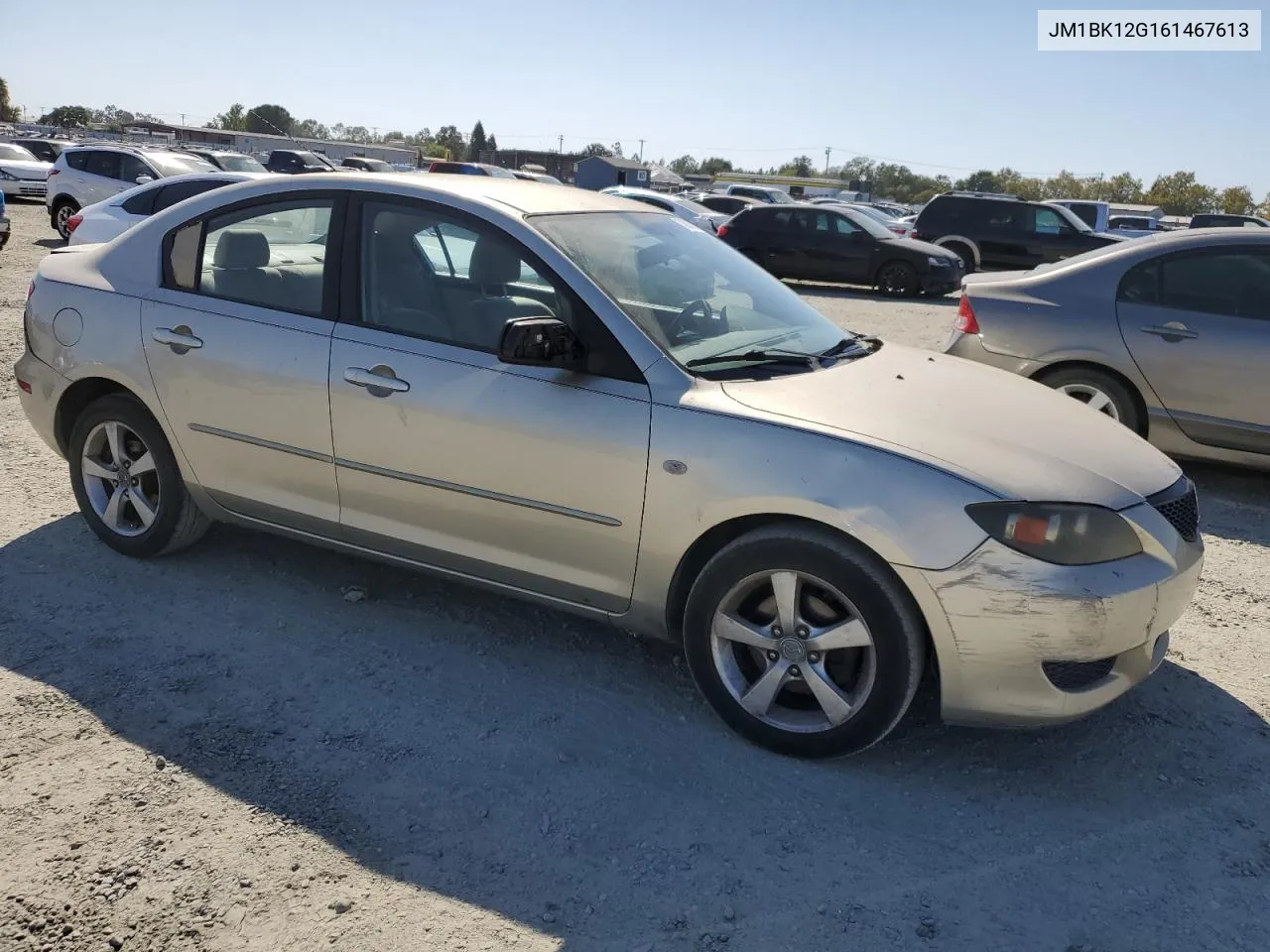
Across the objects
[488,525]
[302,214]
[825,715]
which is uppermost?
[302,214]

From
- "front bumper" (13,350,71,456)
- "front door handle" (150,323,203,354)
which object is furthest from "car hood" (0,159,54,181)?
"front door handle" (150,323,203,354)

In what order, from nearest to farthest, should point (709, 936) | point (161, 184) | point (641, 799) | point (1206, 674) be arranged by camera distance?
1. point (709, 936)
2. point (641, 799)
3. point (1206, 674)
4. point (161, 184)

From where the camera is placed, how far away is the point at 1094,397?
6.36 meters

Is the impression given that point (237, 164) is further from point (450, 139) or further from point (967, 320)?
point (450, 139)

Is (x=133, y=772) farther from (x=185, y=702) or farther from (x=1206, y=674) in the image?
(x=1206, y=674)

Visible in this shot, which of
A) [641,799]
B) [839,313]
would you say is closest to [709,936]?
[641,799]

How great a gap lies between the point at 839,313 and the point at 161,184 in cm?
901

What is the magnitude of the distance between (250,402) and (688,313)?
1714mm

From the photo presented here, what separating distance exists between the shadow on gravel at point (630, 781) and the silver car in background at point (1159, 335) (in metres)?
2.71

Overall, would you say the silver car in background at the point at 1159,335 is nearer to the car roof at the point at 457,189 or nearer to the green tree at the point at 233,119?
the car roof at the point at 457,189

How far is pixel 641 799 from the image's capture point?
3.05 meters

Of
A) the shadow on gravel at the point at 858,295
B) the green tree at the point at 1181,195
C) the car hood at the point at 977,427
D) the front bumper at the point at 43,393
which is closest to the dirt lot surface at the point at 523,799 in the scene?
the front bumper at the point at 43,393

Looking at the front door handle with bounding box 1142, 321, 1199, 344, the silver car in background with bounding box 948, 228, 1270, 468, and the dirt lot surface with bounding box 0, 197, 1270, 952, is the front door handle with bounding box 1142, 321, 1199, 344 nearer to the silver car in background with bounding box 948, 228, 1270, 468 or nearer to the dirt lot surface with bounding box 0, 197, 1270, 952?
the silver car in background with bounding box 948, 228, 1270, 468

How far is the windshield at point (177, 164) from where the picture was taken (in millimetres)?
16922
